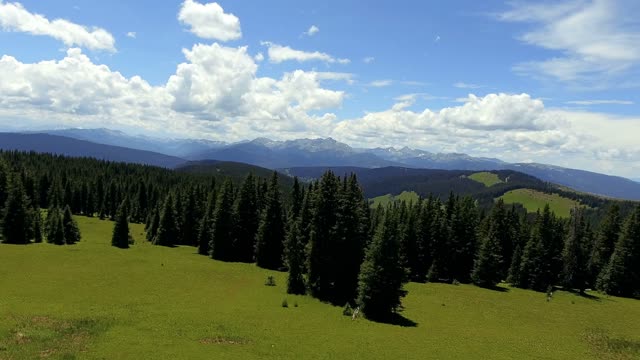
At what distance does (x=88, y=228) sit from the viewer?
125m

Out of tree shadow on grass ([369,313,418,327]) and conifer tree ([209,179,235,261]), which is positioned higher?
conifer tree ([209,179,235,261])

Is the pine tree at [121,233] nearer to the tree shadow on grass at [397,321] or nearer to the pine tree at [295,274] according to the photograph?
the pine tree at [295,274]

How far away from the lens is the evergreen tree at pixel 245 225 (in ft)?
293

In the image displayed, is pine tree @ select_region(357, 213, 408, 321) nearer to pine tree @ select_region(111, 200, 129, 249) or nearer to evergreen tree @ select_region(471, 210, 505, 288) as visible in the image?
evergreen tree @ select_region(471, 210, 505, 288)

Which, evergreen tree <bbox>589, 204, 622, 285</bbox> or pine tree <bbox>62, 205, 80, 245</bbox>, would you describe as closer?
pine tree <bbox>62, 205, 80, 245</bbox>

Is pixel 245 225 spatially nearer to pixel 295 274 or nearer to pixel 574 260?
pixel 295 274

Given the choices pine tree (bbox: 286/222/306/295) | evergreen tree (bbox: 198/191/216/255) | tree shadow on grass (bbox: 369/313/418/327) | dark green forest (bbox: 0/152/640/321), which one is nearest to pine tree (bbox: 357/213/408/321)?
tree shadow on grass (bbox: 369/313/418/327)

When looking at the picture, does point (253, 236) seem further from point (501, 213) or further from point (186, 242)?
point (501, 213)

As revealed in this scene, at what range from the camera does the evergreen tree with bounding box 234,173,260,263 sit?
8938 centimetres

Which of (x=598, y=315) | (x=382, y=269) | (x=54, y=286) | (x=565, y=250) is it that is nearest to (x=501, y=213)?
(x=565, y=250)

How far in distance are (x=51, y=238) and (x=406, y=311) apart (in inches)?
2803

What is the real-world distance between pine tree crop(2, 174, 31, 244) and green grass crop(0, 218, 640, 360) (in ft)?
23.6

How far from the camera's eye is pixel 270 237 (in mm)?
84438

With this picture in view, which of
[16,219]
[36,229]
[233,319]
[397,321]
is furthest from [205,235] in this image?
[397,321]
